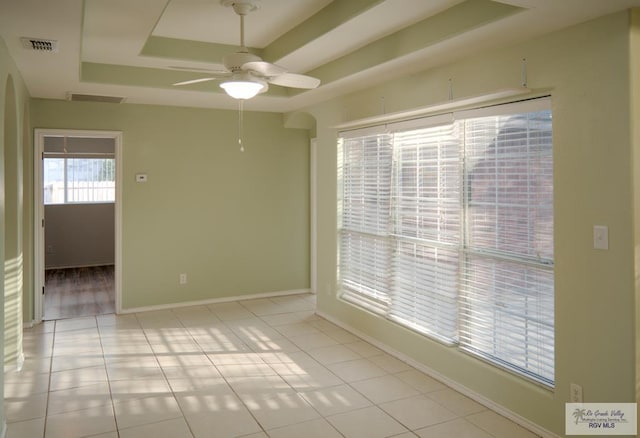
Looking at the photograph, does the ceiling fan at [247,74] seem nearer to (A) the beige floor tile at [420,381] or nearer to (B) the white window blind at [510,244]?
(B) the white window blind at [510,244]

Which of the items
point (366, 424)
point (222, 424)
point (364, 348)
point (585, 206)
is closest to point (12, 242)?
point (222, 424)

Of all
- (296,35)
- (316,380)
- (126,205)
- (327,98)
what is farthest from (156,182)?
(316,380)

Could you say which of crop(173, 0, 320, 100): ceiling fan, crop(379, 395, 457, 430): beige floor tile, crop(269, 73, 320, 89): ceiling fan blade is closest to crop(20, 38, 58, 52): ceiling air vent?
crop(173, 0, 320, 100): ceiling fan

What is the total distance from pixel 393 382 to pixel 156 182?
3.60 meters

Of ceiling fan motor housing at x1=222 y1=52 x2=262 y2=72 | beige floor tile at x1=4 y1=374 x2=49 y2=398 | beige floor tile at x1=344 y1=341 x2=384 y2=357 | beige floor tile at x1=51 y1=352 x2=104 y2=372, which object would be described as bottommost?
beige floor tile at x1=4 y1=374 x2=49 y2=398

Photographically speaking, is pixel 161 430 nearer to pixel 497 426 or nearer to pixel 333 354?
pixel 333 354

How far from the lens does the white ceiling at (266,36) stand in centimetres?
275

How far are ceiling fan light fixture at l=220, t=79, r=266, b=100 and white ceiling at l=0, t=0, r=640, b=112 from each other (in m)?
0.23

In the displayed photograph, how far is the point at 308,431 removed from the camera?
307 cm

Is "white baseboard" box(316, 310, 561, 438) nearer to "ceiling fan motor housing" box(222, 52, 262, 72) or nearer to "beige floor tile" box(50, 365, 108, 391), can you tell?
"beige floor tile" box(50, 365, 108, 391)

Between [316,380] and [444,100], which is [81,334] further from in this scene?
[444,100]

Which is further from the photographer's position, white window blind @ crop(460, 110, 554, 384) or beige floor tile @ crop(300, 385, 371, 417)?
beige floor tile @ crop(300, 385, 371, 417)

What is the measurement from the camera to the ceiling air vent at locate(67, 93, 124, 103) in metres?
5.11

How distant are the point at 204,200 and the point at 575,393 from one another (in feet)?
14.8
